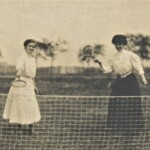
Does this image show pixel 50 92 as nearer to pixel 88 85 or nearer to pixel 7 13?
pixel 88 85

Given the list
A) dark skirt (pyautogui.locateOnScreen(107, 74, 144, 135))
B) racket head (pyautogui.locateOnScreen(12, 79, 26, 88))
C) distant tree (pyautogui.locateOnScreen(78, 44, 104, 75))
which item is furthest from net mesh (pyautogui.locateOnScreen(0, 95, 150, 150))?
distant tree (pyautogui.locateOnScreen(78, 44, 104, 75))

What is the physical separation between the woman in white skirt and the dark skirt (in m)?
1.22

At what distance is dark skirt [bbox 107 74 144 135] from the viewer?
9227 millimetres

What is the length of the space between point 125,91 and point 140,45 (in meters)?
7.04

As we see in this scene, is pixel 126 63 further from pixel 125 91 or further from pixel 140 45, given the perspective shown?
pixel 140 45

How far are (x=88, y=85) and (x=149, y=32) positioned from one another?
7.13 ft

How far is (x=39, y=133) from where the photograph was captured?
372 inches

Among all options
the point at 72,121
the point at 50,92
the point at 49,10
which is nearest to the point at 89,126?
the point at 72,121

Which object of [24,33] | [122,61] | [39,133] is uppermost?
[24,33]

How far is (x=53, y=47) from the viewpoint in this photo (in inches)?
675

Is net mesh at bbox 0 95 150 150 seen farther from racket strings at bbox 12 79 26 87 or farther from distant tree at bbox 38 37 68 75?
distant tree at bbox 38 37 68 75

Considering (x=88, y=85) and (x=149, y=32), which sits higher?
(x=149, y=32)

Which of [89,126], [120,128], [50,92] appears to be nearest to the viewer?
[120,128]

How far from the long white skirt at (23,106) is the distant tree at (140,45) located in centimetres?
720
